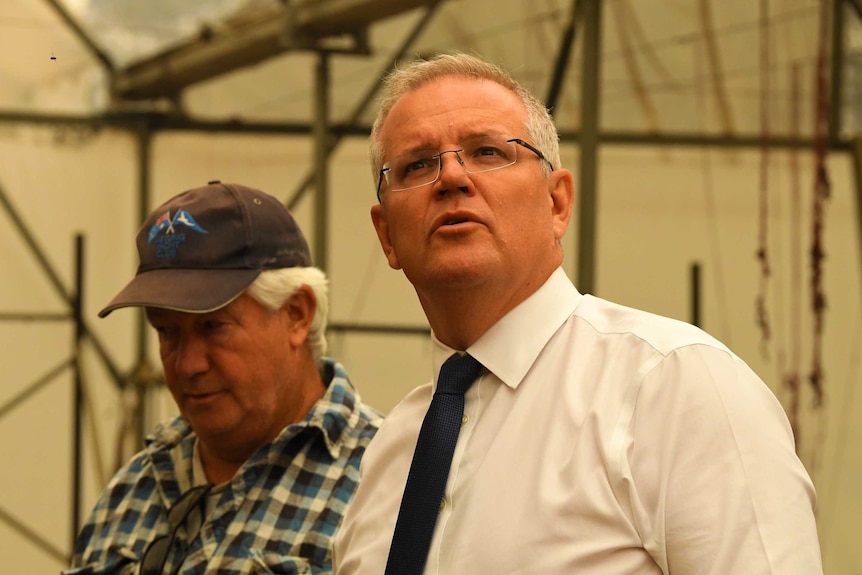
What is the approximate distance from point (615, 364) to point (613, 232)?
9.71 ft

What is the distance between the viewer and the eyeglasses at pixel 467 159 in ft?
3.76

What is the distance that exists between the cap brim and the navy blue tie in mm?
466

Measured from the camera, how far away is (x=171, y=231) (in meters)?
1.62

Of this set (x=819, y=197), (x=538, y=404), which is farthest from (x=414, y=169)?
(x=819, y=197)

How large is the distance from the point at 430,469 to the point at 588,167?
176 cm

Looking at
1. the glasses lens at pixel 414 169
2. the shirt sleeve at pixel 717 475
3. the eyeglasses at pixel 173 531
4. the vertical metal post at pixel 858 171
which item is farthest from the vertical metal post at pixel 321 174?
the shirt sleeve at pixel 717 475

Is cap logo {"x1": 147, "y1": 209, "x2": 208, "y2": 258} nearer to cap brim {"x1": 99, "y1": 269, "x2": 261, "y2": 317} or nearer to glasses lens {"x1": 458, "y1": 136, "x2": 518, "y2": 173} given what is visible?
cap brim {"x1": 99, "y1": 269, "x2": 261, "y2": 317}

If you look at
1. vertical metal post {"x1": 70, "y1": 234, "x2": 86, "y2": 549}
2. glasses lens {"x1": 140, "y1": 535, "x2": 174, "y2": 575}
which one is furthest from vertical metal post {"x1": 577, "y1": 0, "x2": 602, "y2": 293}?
vertical metal post {"x1": 70, "y1": 234, "x2": 86, "y2": 549}

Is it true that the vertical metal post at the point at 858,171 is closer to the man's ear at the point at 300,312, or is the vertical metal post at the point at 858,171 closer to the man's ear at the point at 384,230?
the man's ear at the point at 300,312

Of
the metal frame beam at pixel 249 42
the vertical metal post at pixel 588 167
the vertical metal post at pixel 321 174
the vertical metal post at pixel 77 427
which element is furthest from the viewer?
the vertical metal post at pixel 77 427

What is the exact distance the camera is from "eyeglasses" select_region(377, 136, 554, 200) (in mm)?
1146

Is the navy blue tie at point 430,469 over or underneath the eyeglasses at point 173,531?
over

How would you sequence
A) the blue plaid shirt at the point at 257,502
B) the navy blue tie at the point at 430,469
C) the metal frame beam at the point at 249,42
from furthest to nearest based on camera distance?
the metal frame beam at the point at 249,42 < the blue plaid shirt at the point at 257,502 < the navy blue tie at the point at 430,469

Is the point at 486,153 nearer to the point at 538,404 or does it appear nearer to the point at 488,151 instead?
the point at 488,151
